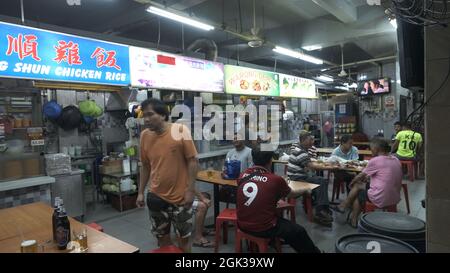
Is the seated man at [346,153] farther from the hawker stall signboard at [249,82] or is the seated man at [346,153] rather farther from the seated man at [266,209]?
the seated man at [266,209]

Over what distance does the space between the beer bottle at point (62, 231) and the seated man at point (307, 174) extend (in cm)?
361

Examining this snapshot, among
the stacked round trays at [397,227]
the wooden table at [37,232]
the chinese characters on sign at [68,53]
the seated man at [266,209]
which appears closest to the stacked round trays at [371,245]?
the stacked round trays at [397,227]

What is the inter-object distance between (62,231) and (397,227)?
2.43 m

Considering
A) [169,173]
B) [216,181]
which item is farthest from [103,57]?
[216,181]

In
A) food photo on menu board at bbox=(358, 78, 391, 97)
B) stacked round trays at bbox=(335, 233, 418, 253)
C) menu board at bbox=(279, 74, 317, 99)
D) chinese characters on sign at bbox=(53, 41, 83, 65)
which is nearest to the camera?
stacked round trays at bbox=(335, 233, 418, 253)

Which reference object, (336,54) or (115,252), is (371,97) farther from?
(115,252)

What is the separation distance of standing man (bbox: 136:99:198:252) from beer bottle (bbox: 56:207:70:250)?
948 mm

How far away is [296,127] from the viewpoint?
32.9 feet

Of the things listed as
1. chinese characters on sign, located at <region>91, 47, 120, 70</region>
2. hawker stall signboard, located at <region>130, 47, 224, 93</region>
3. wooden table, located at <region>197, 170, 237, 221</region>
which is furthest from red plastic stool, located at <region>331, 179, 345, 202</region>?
chinese characters on sign, located at <region>91, 47, 120, 70</region>

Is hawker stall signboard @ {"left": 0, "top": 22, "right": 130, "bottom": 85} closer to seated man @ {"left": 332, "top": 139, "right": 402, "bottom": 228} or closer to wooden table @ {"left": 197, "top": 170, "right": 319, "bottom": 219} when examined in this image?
wooden table @ {"left": 197, "top": 170, "right": 319, "bottom": 219}

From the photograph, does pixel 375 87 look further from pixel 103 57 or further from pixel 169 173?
pixel 169 173

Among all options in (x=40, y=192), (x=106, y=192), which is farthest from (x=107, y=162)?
(x=40, y=192)

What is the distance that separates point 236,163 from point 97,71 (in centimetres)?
215

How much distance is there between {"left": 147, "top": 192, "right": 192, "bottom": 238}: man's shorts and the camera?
2678 millimetres
